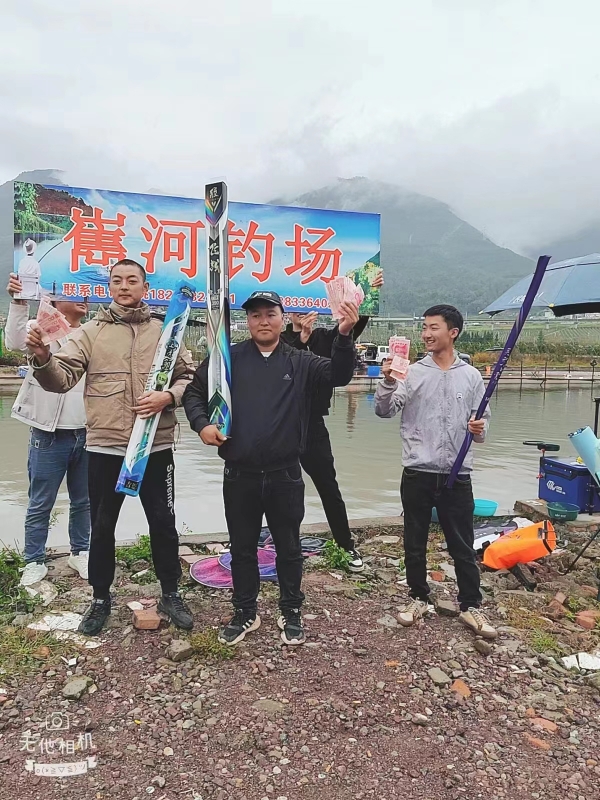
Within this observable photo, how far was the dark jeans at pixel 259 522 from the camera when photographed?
2.93 m

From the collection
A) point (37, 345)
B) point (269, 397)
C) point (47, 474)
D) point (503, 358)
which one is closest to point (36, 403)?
point (47, 474)

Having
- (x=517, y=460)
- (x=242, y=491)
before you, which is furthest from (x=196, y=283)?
(x=517, y=460)

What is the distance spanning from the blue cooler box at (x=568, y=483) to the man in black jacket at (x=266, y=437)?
335 cm

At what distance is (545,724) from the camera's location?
7.94ft

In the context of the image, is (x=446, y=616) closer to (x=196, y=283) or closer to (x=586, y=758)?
(x=586, y=758)

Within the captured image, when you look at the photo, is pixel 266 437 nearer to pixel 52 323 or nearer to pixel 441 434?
pixel 441 434

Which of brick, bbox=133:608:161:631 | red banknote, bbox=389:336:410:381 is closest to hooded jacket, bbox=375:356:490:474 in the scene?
red banknote, bbox=389:336:410:381

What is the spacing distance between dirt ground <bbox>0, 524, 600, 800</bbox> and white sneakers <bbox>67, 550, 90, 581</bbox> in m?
0.31

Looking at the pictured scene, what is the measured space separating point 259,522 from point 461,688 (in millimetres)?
1205

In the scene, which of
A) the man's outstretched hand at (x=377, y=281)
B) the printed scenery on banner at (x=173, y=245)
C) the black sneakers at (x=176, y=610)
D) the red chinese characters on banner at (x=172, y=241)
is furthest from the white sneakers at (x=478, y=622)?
the red chinese characters on banner at (x=172, y=241)

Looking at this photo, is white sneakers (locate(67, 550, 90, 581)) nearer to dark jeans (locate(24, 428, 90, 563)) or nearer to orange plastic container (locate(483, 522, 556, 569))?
dark jeans (locate(24, 428, 90, 563))

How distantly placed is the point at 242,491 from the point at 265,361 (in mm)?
658

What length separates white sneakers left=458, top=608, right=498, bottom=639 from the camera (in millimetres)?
3059

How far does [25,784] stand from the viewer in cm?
198
